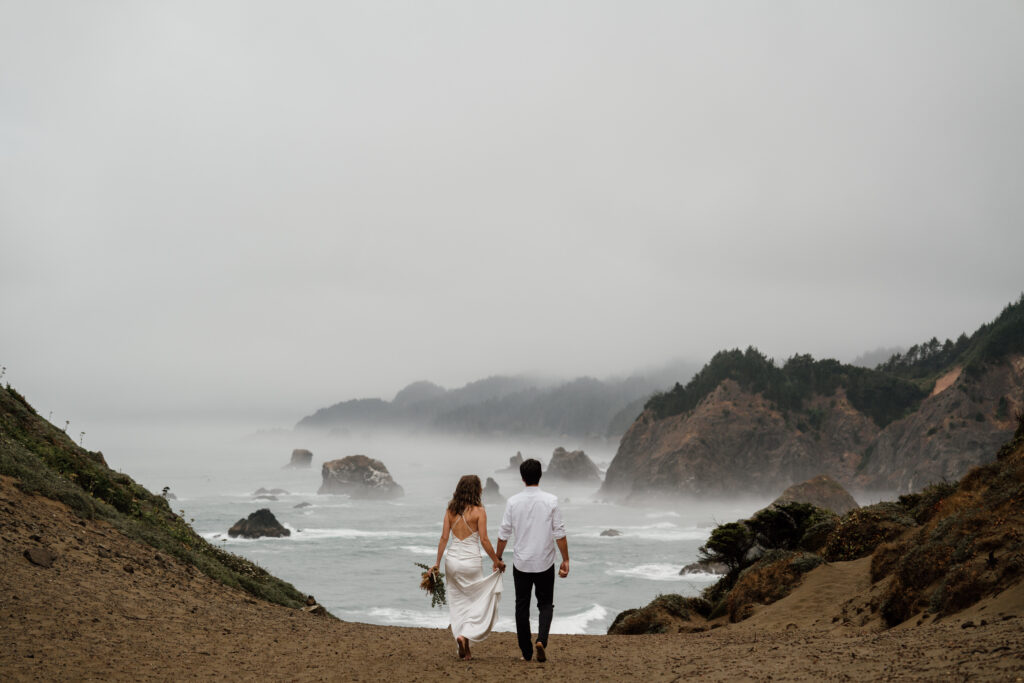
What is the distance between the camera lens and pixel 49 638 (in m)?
7.39

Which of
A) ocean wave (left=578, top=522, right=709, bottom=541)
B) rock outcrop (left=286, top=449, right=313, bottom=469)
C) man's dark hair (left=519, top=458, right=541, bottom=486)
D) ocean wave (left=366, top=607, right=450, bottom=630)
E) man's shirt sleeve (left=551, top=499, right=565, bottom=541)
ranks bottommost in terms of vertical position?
ocean wave (left=366, top=607, right=450, bottom=630)

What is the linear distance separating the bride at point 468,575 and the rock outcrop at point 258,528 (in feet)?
213

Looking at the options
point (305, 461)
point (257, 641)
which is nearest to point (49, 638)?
point (257, 641)

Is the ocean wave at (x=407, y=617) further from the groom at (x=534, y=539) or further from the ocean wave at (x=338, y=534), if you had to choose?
the ocean wave at (x=338, y=534)

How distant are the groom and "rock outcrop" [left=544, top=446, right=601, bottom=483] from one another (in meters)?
127

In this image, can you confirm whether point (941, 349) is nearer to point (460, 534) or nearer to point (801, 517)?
point (801, 517)

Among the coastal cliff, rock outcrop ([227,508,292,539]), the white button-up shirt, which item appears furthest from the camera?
the coastal cliff

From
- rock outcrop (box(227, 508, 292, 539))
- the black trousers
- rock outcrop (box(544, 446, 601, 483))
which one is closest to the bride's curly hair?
the black trousers

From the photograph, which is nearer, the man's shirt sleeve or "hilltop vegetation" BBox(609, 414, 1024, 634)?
the man's shirt sleeve

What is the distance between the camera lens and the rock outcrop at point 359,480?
373 ft

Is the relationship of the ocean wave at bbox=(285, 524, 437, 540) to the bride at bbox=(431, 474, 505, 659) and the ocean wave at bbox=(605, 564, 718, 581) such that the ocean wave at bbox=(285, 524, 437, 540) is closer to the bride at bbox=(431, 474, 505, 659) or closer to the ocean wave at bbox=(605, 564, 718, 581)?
the ocean wave at bbox=(605, 564, 718, 581)

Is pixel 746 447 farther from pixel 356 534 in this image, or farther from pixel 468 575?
pixel 468 575

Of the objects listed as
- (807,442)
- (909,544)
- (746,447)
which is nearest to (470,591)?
(909,544)

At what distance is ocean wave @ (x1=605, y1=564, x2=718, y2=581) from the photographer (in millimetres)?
52344
